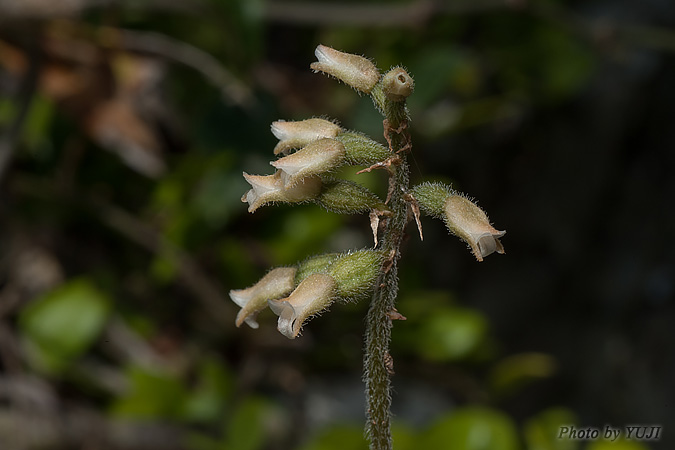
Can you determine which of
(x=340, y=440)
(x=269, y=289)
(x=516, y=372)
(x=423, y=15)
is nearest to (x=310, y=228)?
(x=340, y=440)

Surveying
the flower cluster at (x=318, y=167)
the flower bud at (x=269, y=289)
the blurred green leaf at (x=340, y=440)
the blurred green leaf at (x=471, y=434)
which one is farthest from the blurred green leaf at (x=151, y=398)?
the flower cluster at (x=318, y=167)

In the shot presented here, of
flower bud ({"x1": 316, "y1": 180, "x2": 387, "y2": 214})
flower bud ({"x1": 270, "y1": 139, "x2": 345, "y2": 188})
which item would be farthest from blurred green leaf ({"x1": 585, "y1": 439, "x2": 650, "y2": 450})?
flower bud ({"x1": 270, "y1": 139, "x2": 345, "y2": 188})

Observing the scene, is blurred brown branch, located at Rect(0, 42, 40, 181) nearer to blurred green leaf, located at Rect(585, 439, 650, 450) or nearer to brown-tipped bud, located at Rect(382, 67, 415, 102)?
brown-tipped bud, located at Rect(382, 67, 415, 102)

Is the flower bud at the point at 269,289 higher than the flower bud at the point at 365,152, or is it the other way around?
the flower bud at the point at 365,152

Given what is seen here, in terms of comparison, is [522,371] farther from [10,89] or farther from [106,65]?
[10,89]

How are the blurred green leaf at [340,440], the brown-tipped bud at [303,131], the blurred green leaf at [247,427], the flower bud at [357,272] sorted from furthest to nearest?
1. the blurred green leaf at [247,427]
2. the blurred green leaf at [340,440]
3. the brown-tipped bud at [303,131]
4. the flower bud at [357,272]

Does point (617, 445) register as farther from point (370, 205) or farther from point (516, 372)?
point (370, 205)

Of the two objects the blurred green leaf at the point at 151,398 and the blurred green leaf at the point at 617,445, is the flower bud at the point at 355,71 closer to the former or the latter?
the blurred green leaf at the point at 617,445

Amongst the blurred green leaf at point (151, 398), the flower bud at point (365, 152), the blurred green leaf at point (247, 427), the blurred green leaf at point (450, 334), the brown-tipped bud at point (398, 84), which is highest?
the blurred green leaf at point (450, 334)
